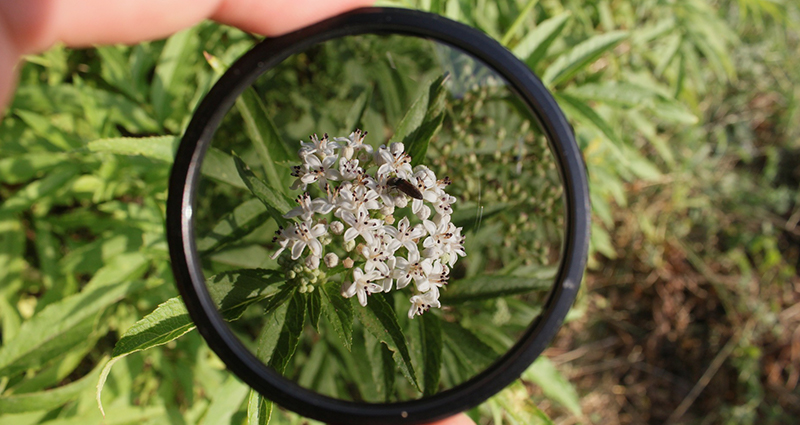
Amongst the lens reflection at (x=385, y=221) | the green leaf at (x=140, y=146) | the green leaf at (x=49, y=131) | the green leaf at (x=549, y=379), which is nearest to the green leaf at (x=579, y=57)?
the lens reflection at (x=385, y=221)

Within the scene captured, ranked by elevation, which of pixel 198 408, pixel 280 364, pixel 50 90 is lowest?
pixel 198 408

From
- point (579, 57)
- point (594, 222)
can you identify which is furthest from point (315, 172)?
point (594, 222)

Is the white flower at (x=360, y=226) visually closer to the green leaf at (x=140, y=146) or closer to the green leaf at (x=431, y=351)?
the green leaf at (x=431, y=351)

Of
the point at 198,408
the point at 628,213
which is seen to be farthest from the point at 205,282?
the point at 628,213

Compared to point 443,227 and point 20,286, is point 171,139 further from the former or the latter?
point 20,286

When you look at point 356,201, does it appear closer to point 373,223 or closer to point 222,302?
point 373,223

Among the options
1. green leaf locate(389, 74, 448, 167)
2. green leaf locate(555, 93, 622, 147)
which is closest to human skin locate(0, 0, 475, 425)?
green leaf locate(389, 74, 448, 167)
